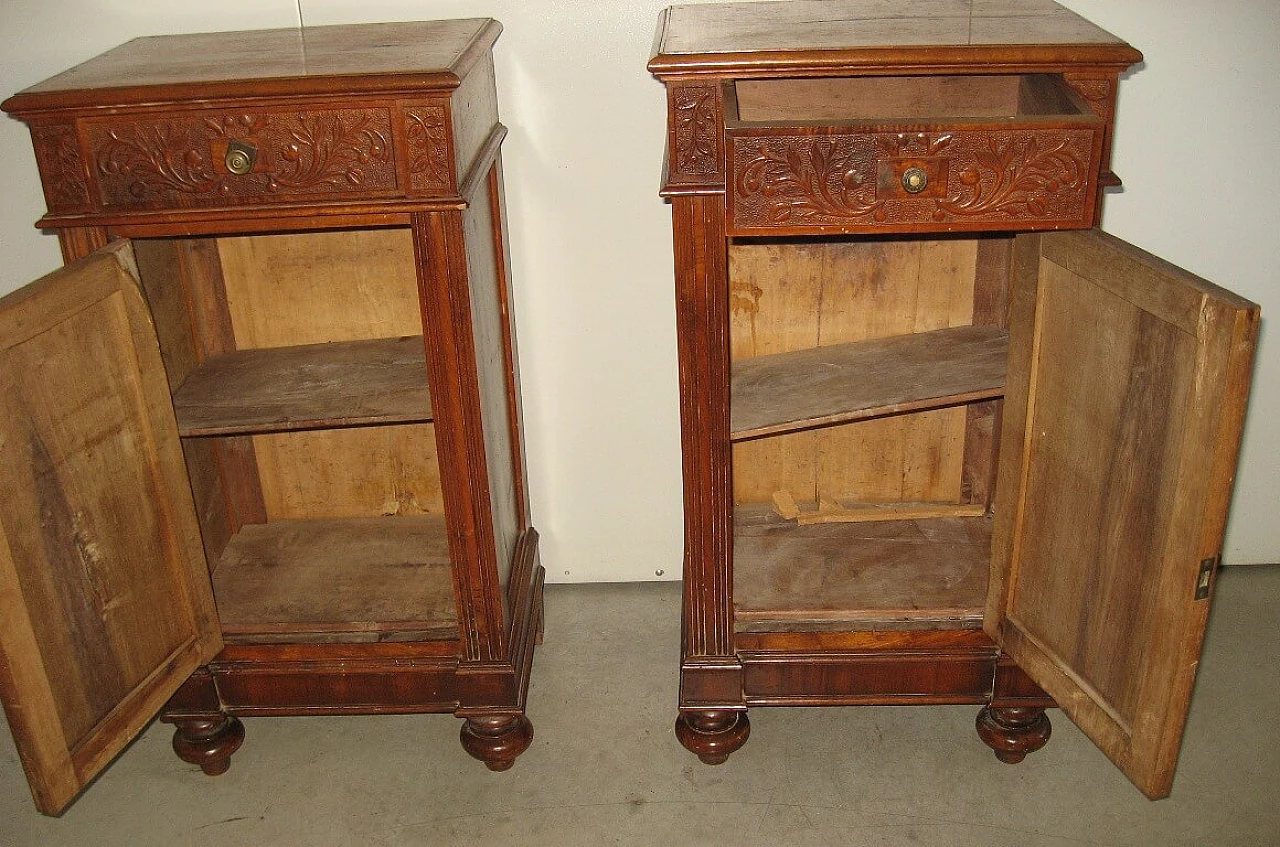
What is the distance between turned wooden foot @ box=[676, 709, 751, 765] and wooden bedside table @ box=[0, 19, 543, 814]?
311 millimetres

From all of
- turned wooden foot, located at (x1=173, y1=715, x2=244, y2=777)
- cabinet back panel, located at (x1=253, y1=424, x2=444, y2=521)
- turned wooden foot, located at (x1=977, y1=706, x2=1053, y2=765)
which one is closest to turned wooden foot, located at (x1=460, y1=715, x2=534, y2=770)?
turned wooden foot, located at (x1=173, y1=715, x2=244, y2=777)

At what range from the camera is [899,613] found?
2.04 m

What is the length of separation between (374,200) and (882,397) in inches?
35.6

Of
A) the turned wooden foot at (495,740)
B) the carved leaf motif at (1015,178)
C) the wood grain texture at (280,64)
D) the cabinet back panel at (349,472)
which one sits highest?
the wood grain texture at (280,64)

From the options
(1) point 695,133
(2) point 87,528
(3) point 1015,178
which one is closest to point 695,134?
(1) point 695,133

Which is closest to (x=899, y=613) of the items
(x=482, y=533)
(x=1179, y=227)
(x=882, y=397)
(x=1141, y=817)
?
(x=882, y=397)

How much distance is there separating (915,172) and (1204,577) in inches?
25.7

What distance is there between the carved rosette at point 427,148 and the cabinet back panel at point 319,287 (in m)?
0.55

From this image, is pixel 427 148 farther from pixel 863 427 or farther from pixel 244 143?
pixel 863 427

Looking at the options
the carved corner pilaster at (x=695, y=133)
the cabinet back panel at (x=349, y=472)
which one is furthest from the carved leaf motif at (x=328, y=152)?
the cabinet back panel at (x=349, y=472)

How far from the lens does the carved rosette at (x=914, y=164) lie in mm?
1629

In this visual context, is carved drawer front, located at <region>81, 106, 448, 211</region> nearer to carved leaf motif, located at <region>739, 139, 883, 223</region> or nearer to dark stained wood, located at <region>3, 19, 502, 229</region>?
dark stained wood, located at <region>3, 19, 502, 229</region>

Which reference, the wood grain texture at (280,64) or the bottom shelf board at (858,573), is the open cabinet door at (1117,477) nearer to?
the bottom shelf board at (858,573)

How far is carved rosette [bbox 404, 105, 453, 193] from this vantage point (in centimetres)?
170
